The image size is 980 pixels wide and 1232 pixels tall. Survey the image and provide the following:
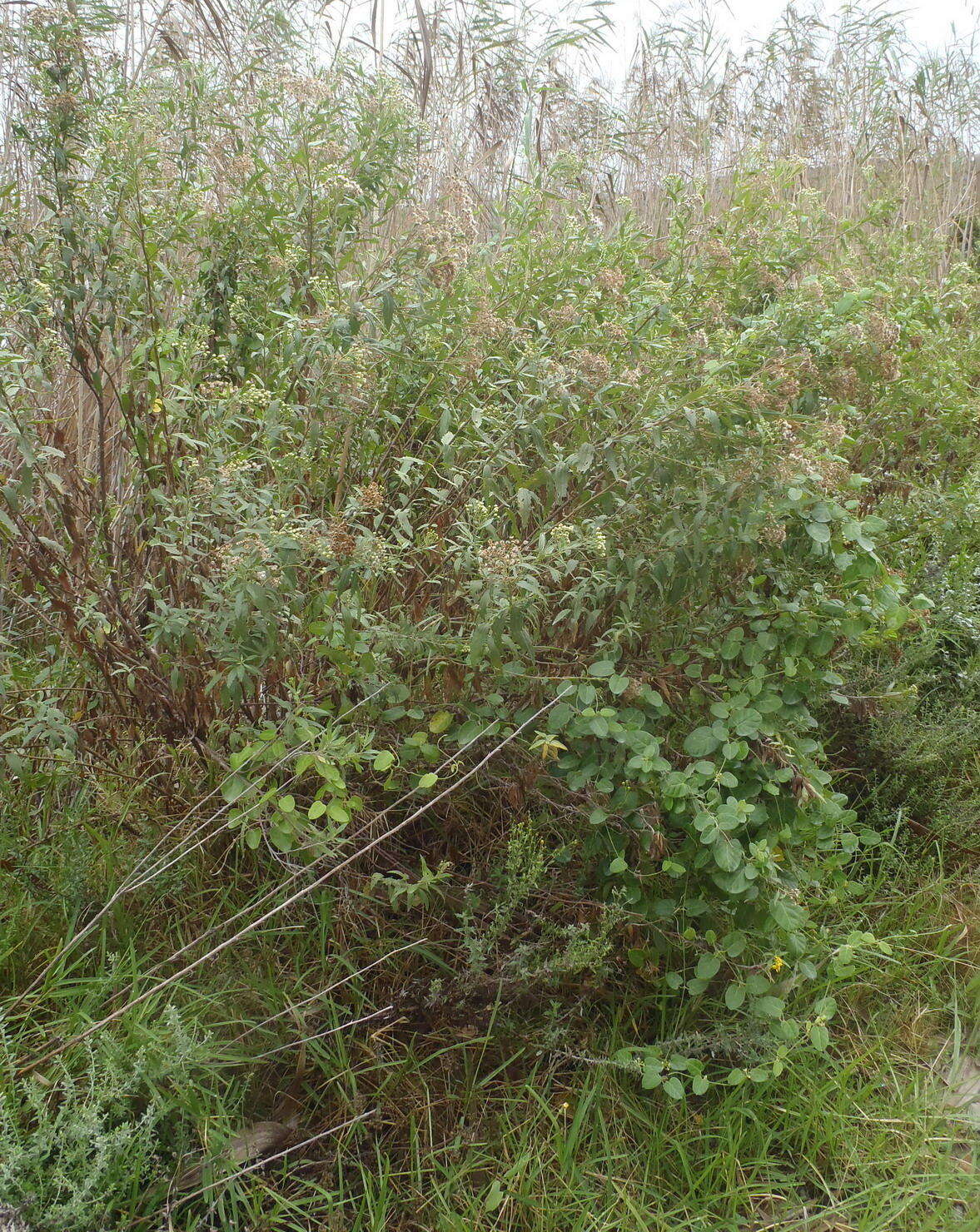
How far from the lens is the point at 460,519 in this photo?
2195 mm

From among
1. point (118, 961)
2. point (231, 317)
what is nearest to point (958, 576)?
point (231, 317)

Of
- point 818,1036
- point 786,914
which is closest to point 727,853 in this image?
point 786,914

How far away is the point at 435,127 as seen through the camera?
3889 mm

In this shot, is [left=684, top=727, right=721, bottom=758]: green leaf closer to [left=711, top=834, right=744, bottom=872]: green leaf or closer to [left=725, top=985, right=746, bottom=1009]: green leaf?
[left=711, top=834, right=744, bottom=872]: green leaf

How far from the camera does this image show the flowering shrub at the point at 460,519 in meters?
1.83

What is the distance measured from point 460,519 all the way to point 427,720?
0.45 metres

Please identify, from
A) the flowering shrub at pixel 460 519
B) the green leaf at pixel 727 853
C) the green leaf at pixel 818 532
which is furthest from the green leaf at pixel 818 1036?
the green leaf at pixel 818 532

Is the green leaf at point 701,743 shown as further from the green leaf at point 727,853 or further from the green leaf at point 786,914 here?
the green leaf at point 786,914

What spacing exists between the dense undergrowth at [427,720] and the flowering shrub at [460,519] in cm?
1

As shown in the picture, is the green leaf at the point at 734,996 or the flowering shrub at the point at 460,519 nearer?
the flowering shrub at the point at 460,519

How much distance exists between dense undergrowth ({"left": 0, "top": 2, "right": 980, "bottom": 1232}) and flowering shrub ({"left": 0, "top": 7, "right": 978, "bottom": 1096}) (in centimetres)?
1

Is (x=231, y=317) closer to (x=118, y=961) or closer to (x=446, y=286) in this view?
(x=446, y=286)

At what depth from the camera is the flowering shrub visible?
183cm

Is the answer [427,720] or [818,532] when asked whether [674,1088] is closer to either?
[427,720]
